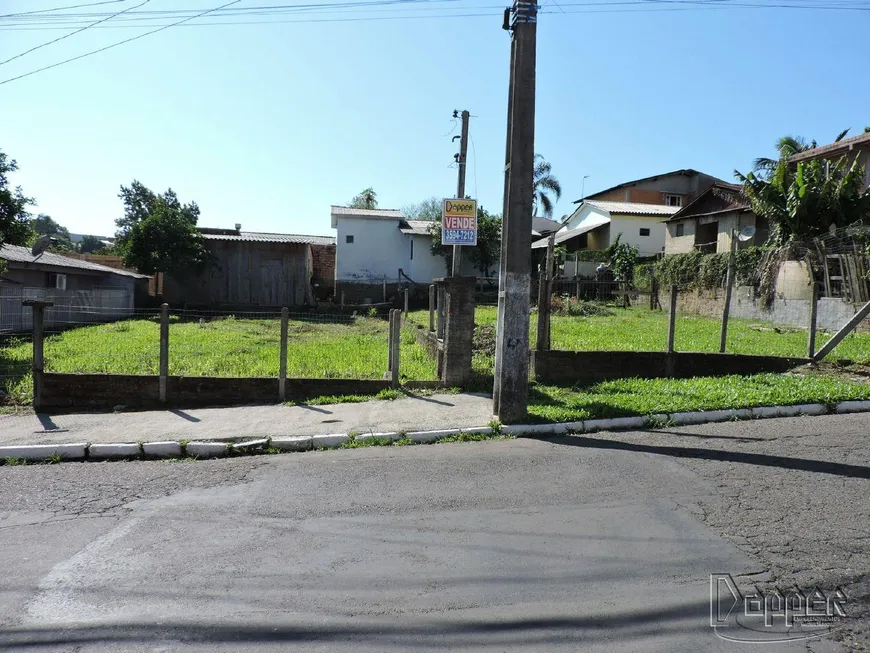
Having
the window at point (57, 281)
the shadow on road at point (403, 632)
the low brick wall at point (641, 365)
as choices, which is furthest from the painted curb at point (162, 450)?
the window at point (57, 281)

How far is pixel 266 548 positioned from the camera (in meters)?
4.14

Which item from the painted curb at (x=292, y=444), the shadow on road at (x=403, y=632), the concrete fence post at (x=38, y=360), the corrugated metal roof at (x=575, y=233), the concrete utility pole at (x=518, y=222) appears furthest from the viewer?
the corrugated metal roof at (x=575, y=233)

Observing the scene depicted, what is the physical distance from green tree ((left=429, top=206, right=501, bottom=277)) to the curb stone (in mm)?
23334

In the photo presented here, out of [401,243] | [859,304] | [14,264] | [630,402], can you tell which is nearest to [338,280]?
[401,243]

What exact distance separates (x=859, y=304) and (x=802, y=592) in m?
14.9

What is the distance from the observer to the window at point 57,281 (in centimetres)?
2125

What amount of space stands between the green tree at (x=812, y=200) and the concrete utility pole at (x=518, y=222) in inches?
636

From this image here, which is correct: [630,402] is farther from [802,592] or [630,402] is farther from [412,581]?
[412,581]

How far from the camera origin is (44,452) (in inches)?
263

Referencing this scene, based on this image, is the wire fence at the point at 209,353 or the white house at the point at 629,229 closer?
the wire fence at the point at 209,353

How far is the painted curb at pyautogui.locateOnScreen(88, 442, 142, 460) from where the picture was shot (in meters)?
6.70

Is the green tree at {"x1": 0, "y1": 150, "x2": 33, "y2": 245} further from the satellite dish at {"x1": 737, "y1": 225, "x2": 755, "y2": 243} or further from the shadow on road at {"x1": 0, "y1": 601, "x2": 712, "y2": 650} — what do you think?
the satellite dish at {"x1": 737, "y1": 225, "x2": 755, "y2": 243}

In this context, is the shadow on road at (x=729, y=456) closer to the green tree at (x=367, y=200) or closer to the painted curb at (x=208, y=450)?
the painted curb at (x=208, y=450)

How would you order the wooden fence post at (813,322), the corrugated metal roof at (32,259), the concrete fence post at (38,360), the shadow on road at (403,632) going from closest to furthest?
1. the shadow on road at (403,632)
2. the concrete fence post at (38,360)
3. the wooden fence post at (813,322)
4. the corrugated metal roof at (32,259)
